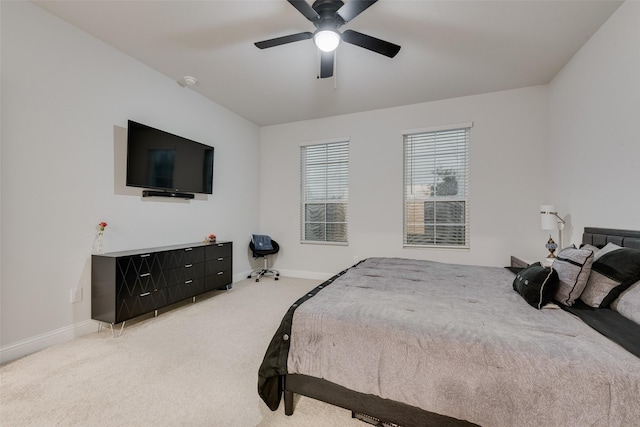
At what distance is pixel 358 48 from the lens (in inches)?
111

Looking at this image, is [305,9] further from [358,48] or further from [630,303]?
[630,303]

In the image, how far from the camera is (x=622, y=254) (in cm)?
164

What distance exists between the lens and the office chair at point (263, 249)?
4.75m

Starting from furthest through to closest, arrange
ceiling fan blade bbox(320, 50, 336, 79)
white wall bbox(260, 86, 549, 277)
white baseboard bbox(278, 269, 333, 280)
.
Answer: white baseboard bbox(278, 269, 333, 280), white wall bbox(260, 86, 549, 277), ceiling fan blade bbox(320, 50, 336, 79)

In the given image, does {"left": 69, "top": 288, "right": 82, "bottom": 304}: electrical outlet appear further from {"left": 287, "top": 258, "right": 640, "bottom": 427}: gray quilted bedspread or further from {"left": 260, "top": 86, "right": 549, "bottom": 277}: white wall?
{"left": 260, "top": 86, "right": 549, "bottom": 277}: white wall

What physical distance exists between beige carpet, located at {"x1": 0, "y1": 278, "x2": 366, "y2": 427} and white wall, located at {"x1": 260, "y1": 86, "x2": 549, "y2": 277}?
7.28 ft

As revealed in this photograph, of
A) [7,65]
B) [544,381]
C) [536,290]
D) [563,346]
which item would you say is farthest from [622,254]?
[7,65]

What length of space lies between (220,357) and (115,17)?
3068 mm

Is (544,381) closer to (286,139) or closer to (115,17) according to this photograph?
(115,17)

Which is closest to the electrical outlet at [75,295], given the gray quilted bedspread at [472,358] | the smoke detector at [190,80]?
the gray quilted bedspread at [472,358]

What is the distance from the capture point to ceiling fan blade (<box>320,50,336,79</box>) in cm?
242

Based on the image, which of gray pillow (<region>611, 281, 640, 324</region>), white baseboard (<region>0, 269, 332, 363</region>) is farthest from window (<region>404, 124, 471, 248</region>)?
white baseboard (<region>0, 269, 332, 363</region>)

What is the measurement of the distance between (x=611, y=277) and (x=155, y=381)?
295 cm

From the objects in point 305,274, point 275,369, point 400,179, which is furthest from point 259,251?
point 275,369
